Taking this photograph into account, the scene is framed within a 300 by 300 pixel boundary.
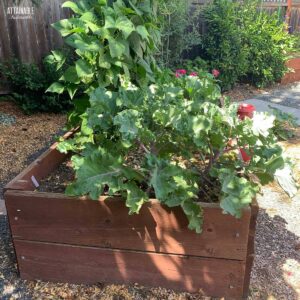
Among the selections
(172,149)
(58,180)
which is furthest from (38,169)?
(172,149)

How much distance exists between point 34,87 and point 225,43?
370 cm

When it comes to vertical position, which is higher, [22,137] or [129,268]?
[129,268]

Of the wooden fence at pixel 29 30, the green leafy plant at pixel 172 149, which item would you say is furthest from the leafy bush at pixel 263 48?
the green leafy plant at pixel 172 149

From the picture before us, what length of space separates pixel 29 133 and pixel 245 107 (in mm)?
2833

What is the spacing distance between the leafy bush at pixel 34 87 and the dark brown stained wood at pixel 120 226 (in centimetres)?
359

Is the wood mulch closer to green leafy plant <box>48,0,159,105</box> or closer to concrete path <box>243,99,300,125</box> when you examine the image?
green leafy plant <box>48,0,159,105</box>

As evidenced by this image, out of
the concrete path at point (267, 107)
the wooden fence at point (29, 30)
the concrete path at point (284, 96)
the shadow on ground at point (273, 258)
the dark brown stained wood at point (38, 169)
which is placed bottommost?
the concrete path at point (284, 96)

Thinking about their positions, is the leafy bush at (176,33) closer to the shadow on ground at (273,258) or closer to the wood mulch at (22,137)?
the wood mulch at (22,137)

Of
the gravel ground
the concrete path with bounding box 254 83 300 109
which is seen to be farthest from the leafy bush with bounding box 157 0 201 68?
the gravel ground

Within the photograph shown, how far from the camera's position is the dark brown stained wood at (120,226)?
209cm

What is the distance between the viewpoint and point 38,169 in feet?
8.86

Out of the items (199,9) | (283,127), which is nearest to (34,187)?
(283,127)

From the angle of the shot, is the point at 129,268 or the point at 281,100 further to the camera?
the point at 281,100

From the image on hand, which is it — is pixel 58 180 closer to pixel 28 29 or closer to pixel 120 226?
pixel 120 226
